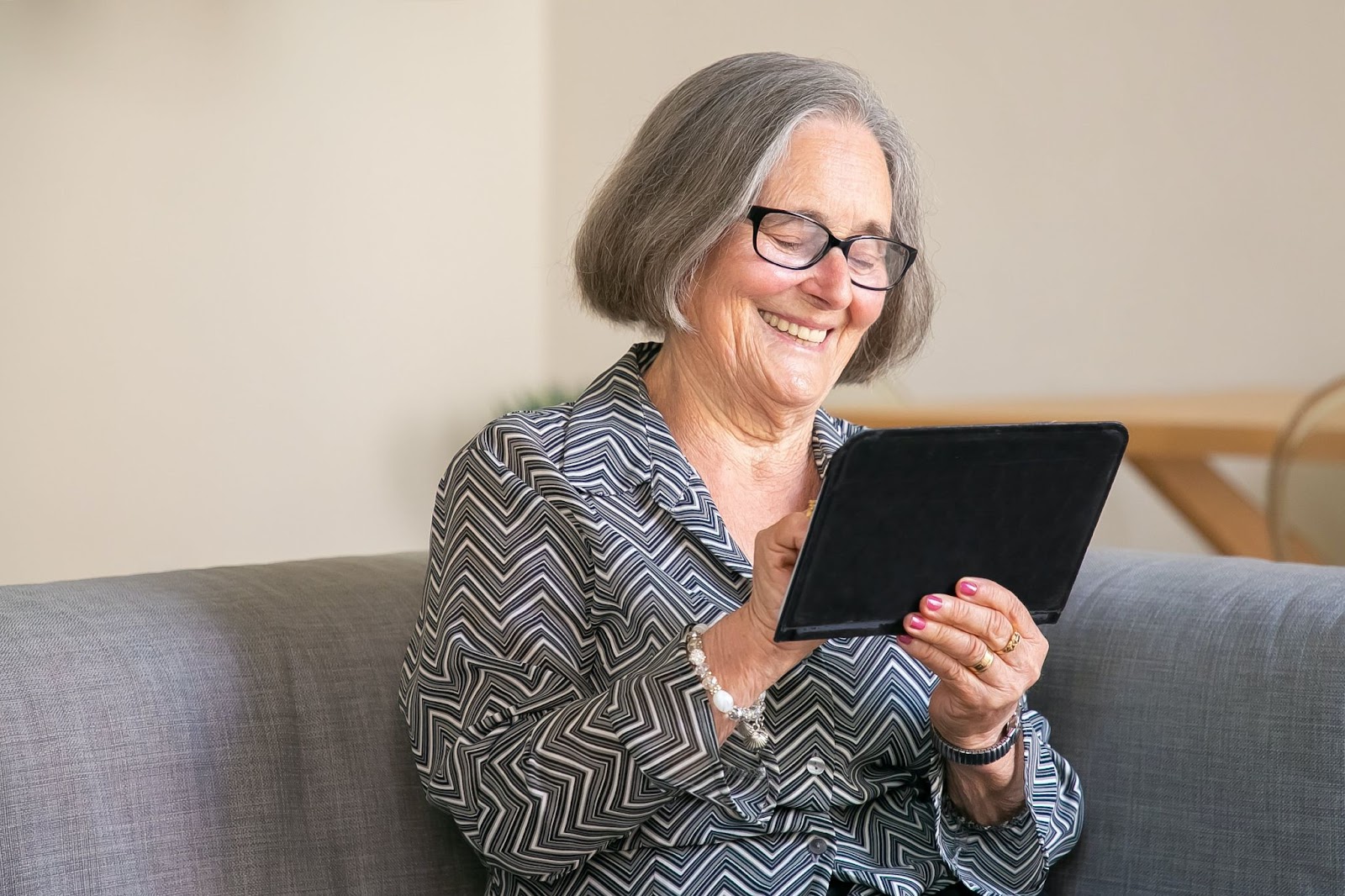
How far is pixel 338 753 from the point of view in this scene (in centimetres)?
115

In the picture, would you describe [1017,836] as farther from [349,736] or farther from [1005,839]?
[349,736]

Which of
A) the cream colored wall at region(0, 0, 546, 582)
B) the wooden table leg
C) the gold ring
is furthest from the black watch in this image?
the cream colored wall at region(0, 0, 546, 582)

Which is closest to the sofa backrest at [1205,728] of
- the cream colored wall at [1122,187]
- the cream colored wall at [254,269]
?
the cream colored wall at [1122,187]

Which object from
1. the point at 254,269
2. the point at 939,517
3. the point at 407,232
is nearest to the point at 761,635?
the point at 939,517

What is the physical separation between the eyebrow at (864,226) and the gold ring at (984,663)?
0.43m

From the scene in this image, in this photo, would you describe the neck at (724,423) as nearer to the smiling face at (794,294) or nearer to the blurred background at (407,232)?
the smiling face at (794,294)

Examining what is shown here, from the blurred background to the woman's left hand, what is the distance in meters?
1.87

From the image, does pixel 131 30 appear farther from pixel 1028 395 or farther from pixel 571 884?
pixel 571 884

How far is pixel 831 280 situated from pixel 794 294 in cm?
4

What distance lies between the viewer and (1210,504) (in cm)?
285

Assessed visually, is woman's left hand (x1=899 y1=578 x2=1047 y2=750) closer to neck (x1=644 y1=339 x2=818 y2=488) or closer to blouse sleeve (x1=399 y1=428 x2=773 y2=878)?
blouse sleeve (x1=399 y1=428 x2=773 y2=878)

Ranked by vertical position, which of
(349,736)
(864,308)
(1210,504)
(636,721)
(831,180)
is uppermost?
(831,180)

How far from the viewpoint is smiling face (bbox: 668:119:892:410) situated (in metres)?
1.21

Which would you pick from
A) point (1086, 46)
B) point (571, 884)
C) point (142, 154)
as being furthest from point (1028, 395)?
Answer: point (571, 884)
